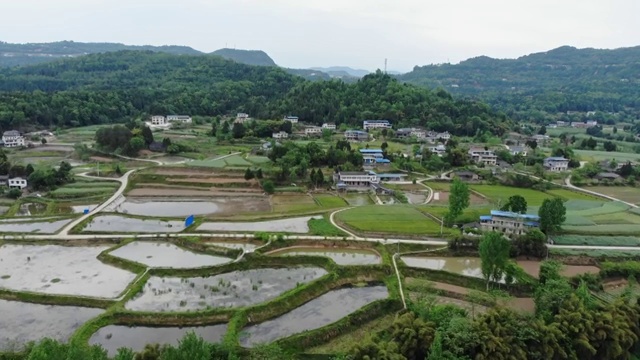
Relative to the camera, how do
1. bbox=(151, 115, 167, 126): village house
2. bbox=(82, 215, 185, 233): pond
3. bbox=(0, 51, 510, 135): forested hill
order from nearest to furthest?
bbox=(82, 215, 185, 233): pond < bbox=(0, 51, 510, 135): forested hill < bbox=(151, 115, 167, 126): village house

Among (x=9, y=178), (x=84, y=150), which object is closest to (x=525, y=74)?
(x=84, y=150)

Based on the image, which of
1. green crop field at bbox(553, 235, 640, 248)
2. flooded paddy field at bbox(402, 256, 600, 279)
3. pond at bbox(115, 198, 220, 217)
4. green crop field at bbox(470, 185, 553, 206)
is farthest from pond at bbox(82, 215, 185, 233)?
green crop field at bbox(470, 185, 553, 206)

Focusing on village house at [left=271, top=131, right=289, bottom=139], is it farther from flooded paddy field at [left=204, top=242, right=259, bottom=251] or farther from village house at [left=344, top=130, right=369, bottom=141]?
flooded paddy field at [left=204, top=242, right=259, bottom=251]

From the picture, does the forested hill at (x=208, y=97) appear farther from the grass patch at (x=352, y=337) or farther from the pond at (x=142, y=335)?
the grass patch at (x=352, y=337)

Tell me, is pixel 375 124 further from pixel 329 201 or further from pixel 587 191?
pixel 329 201

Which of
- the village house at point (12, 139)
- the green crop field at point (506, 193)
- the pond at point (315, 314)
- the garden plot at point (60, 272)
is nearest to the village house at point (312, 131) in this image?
the green crop field at point (506, 193)

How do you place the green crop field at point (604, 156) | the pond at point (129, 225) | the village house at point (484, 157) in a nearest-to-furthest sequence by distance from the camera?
the pond at point (129, 225)
the village house at point (484, 157)
the green crop field at point (604, 156)

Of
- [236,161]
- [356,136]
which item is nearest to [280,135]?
[356,136]
